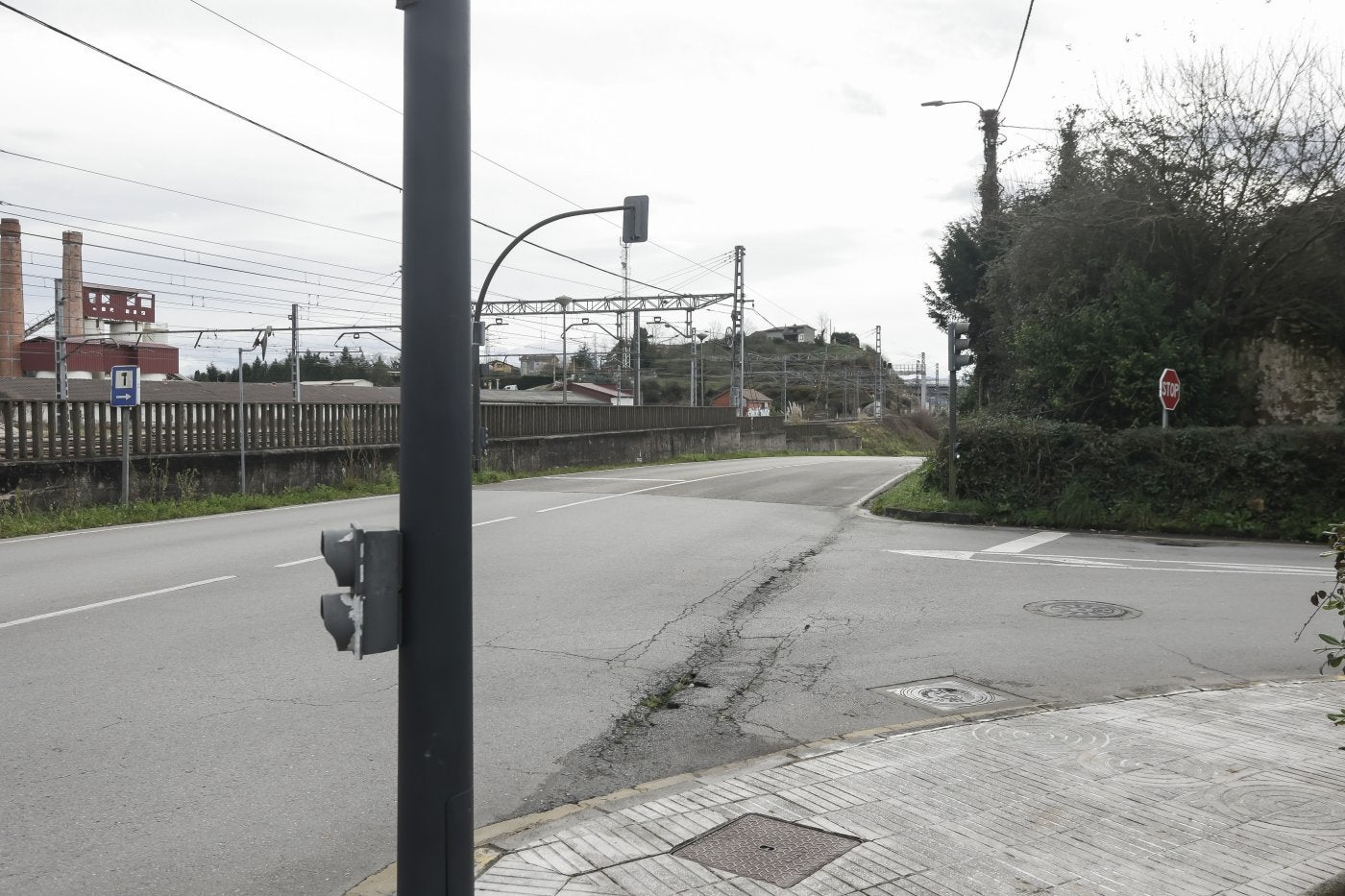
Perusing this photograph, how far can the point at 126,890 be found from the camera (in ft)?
11.8

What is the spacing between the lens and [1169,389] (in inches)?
664

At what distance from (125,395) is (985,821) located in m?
15.1

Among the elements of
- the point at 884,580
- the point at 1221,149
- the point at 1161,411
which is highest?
the point at 1221,149

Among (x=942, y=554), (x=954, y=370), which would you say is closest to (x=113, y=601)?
(x=942, y=554)

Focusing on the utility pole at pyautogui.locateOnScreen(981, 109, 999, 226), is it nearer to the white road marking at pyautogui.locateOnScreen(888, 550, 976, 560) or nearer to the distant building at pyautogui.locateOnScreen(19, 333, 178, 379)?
the white road marking at pyautogui.locateOnScreen(888, 550, 976, 560)

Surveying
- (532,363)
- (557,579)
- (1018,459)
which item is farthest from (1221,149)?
(532,363)

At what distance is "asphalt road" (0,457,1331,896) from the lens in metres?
4.24

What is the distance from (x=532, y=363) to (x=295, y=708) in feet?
420

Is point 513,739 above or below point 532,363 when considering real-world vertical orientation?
below

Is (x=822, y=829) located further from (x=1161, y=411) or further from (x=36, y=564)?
(x=1161, y=411)

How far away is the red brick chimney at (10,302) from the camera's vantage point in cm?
5228

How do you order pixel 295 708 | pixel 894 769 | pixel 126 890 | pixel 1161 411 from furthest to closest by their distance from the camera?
pixel 1161 411 → pixel 295 708 → pixel 894 769 → pixel 126 890

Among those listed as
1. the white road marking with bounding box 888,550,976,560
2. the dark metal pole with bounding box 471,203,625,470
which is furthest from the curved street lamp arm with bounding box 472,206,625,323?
the white road marking with bounding box 888,550,976,560

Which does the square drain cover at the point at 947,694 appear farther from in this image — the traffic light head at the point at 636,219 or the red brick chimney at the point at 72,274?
the red brick chimney at the point at 72,274
